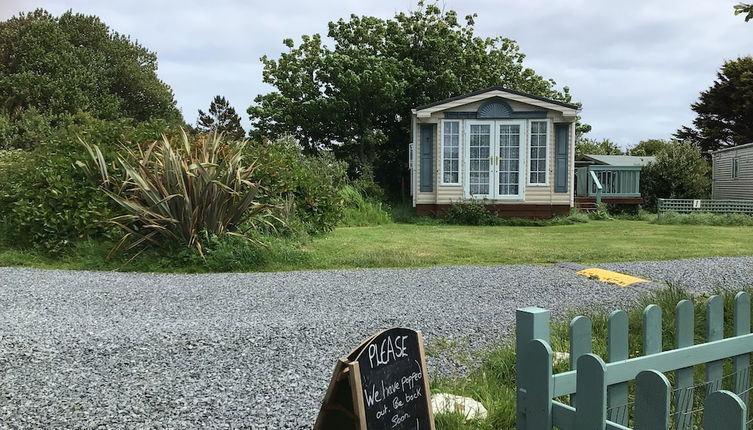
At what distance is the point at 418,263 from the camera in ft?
24.3

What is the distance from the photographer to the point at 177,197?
7207 mm

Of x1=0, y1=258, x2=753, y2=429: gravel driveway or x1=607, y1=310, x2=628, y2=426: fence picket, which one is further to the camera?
x1=0, y1=258, x2=753, y2=429: gravel driveway

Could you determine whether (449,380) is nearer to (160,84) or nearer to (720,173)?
(720,173)

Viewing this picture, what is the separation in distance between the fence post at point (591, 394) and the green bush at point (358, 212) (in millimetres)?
11678

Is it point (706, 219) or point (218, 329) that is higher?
point (706, 219)

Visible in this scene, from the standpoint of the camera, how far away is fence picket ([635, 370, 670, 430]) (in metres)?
1.28

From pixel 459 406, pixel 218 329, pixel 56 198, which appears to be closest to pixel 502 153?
pixel 56 198

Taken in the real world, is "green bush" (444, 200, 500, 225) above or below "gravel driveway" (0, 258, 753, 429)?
above

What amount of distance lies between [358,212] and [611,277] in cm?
826

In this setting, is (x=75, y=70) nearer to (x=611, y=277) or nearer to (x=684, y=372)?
(x=611, y=277)

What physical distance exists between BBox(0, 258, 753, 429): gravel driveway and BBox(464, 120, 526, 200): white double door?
8.42 m

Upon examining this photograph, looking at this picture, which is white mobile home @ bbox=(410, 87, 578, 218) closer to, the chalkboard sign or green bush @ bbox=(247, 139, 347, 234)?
green bush @ bbox=(247, 139, 347, 234)

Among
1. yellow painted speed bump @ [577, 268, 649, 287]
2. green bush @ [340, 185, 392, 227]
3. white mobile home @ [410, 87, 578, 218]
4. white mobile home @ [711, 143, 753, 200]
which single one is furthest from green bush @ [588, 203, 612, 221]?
yellow painted speed bump @ [577, 268, 649, 287]

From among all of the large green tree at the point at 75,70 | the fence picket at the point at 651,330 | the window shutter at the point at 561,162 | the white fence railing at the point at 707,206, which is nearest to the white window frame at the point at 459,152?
the window shutter at the point at 561,162
